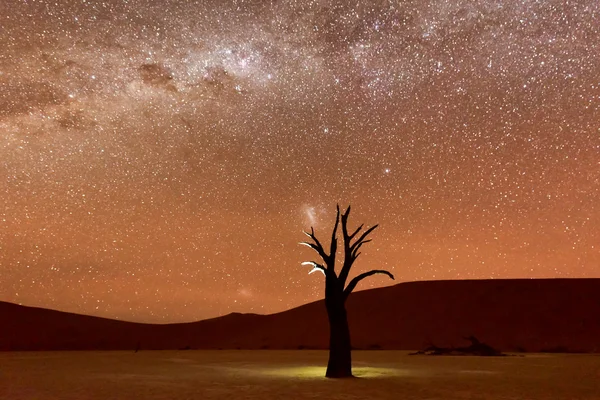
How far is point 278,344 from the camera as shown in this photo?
54938 millimetres

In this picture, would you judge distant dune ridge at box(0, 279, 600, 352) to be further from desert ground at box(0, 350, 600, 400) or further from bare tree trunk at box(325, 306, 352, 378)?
bare tree trunk at box(325, 306, 352, 378)

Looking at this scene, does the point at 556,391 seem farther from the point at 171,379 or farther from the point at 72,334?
the point at 72,334

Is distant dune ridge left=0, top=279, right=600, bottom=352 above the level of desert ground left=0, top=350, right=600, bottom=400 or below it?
above

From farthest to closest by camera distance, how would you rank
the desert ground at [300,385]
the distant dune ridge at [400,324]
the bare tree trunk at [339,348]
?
1. the distant dune ridge at [400,324]
2. the bare tree trunk at [339,348]
3. the desert ground at [300,385]

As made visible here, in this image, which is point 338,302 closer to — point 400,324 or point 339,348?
point 339,348

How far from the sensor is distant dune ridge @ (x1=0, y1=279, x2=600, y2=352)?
176ft

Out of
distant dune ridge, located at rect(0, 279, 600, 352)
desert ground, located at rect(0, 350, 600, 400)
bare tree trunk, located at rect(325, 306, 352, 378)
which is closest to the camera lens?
desert ground, located at rect(0, 350, 600, 400)

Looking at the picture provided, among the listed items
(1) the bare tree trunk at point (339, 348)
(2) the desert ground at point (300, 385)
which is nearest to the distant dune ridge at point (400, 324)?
(2) the desert ground at point (300, 385)

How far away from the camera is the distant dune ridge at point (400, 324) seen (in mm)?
53781

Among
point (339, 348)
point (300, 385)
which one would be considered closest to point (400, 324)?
point (339, 348)

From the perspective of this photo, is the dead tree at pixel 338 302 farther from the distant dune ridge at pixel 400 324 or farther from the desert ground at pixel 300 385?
the distant dune ridge at pixel 400 324

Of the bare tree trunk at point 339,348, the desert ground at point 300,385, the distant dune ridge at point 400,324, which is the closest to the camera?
the desert ground at point 300,385

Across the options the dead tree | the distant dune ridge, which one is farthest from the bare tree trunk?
the distant dune ridge

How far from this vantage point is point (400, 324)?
200 ft
